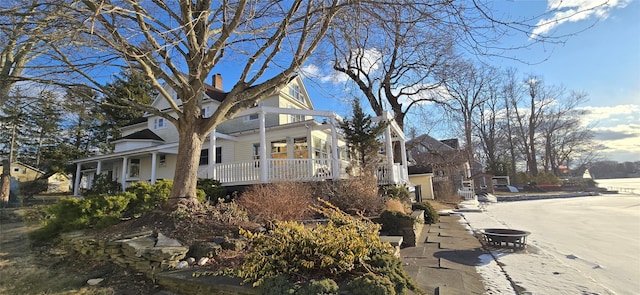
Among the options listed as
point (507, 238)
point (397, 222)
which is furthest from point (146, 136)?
point (507, 238)

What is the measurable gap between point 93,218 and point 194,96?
10.5ft

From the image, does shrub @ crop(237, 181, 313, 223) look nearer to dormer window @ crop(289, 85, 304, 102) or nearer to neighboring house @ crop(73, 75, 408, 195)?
neighboring house @ crop(73, 75, 408, 195)

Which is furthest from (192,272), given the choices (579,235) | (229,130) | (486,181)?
(486,181)

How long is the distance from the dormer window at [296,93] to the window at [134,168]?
1051 cm

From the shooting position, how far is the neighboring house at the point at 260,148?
445 inches

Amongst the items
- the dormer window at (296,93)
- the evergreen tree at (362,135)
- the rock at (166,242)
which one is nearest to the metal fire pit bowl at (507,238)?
the rock at (166,242)

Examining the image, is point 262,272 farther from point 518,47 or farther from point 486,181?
point 486,181

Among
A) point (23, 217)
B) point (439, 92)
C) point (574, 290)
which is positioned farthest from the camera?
point (439, 92)

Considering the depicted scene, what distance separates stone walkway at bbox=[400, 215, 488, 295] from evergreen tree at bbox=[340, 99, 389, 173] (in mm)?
5271

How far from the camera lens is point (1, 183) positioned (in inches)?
542

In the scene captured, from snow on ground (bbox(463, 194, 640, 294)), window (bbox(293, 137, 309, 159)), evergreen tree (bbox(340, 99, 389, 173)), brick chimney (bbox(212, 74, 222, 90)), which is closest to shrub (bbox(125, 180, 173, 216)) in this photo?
snow on ground (bbox(463, 194, 640, 294))

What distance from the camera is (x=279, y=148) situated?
15.0 metres

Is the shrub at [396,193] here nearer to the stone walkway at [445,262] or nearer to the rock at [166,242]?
the stone walkway at [445,262]

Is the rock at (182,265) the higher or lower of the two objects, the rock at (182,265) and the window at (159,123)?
the lower
